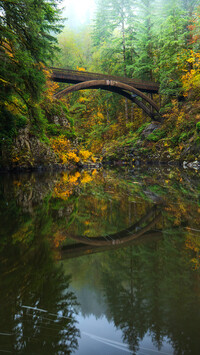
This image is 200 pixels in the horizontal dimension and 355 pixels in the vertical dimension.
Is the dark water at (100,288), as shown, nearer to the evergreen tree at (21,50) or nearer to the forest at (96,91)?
the evergreen tree at (21,50)

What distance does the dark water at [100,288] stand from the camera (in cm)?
90

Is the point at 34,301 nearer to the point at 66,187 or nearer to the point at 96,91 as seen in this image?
the point at 66,187

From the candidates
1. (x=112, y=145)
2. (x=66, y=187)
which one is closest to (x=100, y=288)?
(x=66, y=187)

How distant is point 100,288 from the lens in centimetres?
128

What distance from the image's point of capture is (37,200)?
13.4 ft

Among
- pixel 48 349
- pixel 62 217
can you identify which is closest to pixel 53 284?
pixel 48 349

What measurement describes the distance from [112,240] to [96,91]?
3387cm

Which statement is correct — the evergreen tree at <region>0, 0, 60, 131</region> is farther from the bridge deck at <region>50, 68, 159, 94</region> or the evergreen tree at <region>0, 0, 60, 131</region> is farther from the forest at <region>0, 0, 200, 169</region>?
the bridge deck at <region>50, 68, 159, 94</region>

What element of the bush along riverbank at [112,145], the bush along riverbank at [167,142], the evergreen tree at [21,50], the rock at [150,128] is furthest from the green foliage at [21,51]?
the rock at [150,128]

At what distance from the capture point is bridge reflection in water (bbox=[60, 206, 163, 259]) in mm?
1854

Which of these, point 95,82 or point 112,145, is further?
point 112,145

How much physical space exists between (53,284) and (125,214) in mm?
1819

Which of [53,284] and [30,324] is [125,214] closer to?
[53,284]

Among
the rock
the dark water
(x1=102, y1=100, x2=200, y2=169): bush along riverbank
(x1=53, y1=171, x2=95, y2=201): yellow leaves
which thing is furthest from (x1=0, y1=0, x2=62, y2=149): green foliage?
the rock
